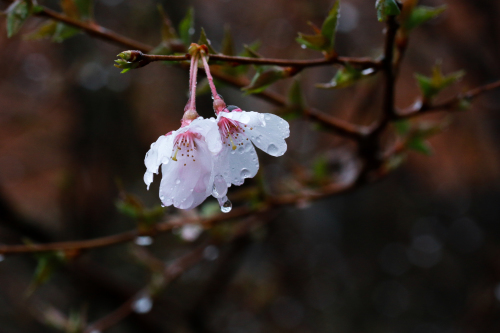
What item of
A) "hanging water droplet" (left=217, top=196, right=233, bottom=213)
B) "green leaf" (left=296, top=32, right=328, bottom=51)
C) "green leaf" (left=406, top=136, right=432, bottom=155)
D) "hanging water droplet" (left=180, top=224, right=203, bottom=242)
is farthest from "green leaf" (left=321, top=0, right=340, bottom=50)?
"hanging water droplet" (left=180, top=224, right=203, bottom=242)

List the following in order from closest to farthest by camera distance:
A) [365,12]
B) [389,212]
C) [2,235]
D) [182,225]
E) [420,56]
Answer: [182,225], [2,235], [420,56], [365,12], [389,212]

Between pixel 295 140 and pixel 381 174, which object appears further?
pixel 295 140

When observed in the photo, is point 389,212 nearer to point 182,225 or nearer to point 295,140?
point 295,140

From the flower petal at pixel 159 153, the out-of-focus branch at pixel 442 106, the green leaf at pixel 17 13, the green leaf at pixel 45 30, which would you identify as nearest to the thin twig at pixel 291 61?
the flower petal at pixel 159 153

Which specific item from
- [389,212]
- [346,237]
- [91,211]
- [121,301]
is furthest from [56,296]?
[389,212]

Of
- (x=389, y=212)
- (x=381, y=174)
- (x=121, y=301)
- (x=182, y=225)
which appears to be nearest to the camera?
(x=182, y=225)

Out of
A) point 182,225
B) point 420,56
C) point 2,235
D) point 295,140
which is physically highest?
point 182,225

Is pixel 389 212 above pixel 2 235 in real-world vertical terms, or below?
below

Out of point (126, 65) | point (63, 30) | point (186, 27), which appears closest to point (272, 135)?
point (126, 65)

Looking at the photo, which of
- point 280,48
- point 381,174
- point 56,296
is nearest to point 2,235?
point 56,296
